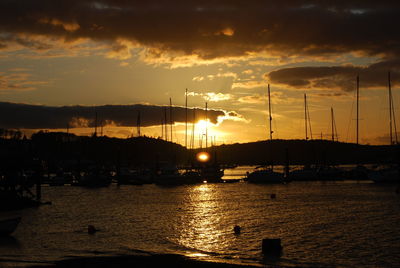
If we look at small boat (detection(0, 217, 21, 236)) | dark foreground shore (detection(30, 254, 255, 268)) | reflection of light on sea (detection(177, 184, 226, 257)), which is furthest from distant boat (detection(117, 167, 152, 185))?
dark foreground shore (detection(30, 254, 255, 268))

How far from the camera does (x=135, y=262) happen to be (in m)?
28.1

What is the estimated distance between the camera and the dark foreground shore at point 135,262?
89.0 feet

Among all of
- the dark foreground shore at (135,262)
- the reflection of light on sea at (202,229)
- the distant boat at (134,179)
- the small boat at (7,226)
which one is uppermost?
the distant boat at (134,179)

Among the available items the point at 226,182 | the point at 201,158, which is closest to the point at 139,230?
the point at 226,182

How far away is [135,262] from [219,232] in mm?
15147

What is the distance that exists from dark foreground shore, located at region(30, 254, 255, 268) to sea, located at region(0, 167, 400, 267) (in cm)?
164

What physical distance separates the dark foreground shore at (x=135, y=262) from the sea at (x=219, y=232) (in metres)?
1.64

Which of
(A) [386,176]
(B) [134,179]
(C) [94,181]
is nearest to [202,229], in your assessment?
(C) [94,181]

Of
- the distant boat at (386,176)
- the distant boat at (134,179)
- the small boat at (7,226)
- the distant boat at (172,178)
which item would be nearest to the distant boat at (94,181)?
the distant boat at (134,179)

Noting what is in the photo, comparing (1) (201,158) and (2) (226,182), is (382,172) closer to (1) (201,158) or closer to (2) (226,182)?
(2) (226,182)

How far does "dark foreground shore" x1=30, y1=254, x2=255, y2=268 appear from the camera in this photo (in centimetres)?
2714

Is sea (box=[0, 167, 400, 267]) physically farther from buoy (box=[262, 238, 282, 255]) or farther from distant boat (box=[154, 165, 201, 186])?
distant boat (box=[154, 165, 201, 186])

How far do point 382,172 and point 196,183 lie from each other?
3941 centimetres

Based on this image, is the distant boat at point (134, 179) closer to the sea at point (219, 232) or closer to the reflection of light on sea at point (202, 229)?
the sea at point (219, 232)
